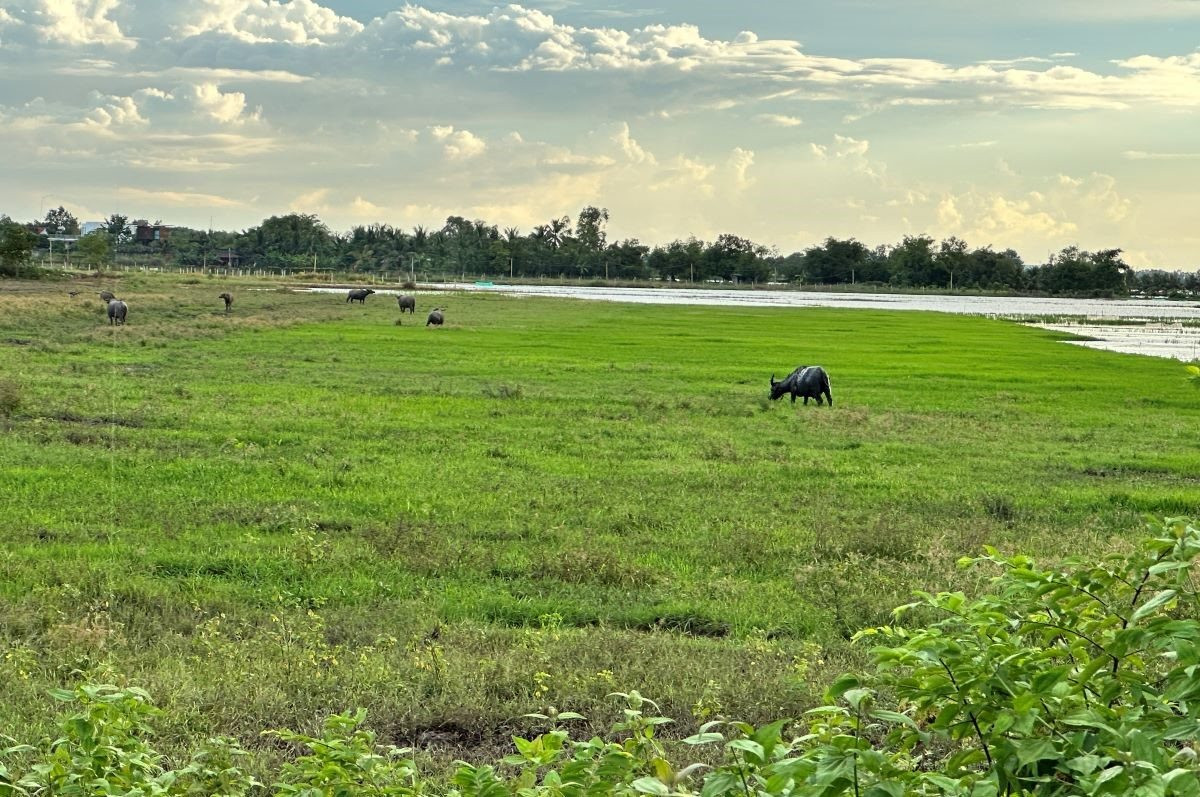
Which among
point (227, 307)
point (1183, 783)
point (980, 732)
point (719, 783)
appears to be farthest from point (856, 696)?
point (227, 307)

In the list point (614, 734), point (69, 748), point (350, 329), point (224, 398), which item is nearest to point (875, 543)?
point (614, 734)

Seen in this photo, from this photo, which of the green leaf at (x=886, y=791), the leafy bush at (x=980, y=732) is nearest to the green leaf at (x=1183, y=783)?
the leafy bush at (x=980, y=732)

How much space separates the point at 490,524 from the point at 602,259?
502ft

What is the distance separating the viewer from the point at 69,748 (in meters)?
3.99

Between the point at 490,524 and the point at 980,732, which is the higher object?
the point at 980,732

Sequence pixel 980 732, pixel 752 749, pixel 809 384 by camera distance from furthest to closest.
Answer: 1. pixel 809 384
2. pixel 980 732
3. pixel 752 749

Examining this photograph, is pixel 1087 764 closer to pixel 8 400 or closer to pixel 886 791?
pixel 886 791

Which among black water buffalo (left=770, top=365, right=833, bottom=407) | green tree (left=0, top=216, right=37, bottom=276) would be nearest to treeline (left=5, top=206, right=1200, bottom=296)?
green tree (left=0, top=216, right=37, bottom=276)

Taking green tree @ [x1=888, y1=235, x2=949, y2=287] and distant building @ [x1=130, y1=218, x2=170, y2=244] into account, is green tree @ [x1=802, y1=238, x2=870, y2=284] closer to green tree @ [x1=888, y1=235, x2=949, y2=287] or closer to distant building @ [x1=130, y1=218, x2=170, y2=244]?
green tree @ [x1=888, y1=235, x2=949, y2=287]

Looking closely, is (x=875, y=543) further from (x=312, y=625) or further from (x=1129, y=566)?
(x=1129, y=566)

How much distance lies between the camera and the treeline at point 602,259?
14212 centimetres

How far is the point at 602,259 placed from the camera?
532 feet

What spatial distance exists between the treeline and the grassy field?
12045 cm

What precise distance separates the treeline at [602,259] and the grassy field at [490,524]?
12045cm
